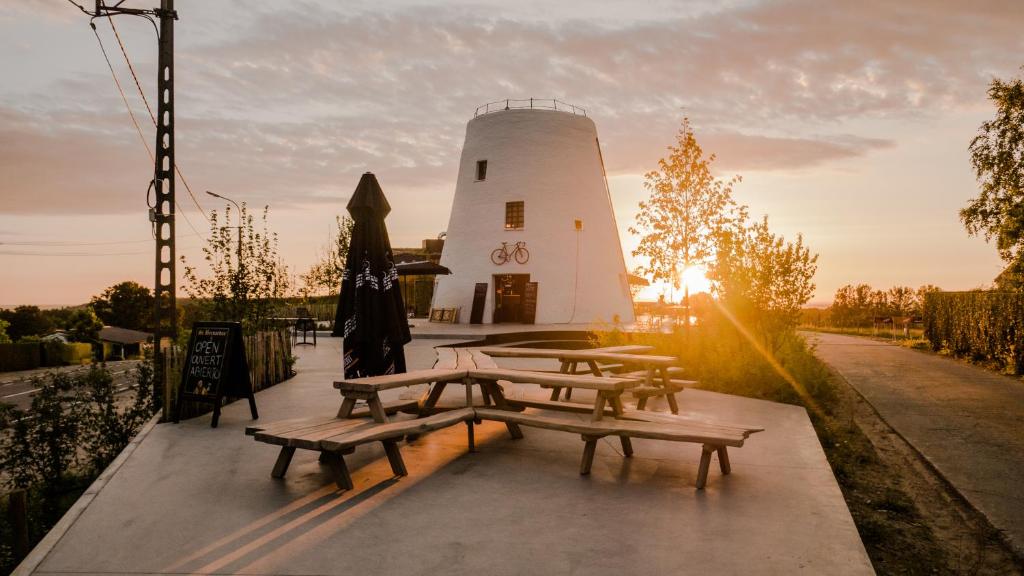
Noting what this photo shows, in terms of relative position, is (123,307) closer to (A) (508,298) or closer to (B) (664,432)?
(A) (508,298)

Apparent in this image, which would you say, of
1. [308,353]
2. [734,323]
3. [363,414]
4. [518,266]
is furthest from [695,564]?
[518,266]

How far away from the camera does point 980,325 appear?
1571 cm

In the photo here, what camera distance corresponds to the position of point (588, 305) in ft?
84.5

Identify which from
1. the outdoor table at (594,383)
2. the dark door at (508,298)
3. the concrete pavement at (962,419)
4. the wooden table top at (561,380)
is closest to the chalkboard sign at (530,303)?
the dark door at (508,298)

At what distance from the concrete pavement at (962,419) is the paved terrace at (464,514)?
133 cm

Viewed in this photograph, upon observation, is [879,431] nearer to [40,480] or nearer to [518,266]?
[40,480]

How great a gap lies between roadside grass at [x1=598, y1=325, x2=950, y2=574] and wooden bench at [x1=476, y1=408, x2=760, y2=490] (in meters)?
1.07

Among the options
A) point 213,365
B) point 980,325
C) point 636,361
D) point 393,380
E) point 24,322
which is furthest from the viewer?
point 24,322

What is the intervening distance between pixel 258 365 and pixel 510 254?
53.4ft

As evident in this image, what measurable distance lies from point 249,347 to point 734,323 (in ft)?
27.6

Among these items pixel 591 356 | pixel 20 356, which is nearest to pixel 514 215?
pixel 591 356

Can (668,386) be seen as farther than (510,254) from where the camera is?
No

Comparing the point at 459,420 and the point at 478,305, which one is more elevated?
the point at 478,305

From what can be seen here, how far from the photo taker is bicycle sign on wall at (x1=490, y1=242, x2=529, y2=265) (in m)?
25.2
